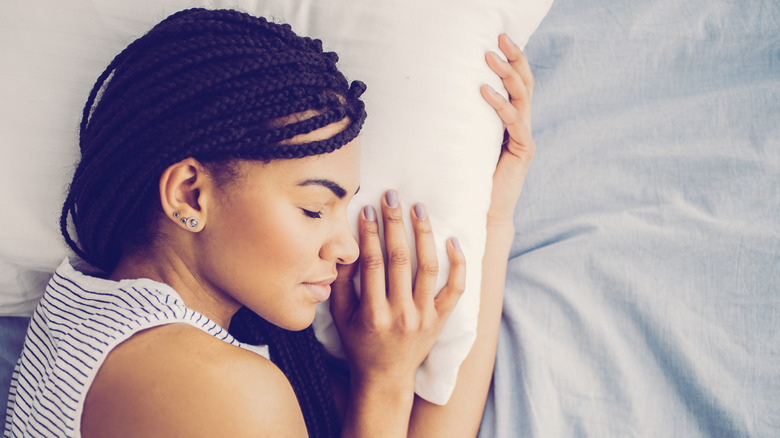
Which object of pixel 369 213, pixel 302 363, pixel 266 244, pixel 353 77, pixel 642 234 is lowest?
pixel 302 363

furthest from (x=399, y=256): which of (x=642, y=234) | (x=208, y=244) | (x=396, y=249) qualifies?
(x=642, y=234)

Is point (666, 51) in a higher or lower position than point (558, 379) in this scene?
higher

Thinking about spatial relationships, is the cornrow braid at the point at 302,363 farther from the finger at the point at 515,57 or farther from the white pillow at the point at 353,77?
the finger at the point at 515,57

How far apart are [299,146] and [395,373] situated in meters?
0.51

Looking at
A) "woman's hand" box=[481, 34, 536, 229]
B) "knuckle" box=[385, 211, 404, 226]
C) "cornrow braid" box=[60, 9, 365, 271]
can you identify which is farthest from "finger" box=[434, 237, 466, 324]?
"cornrow braid" box=[60, 9, 365, 271]

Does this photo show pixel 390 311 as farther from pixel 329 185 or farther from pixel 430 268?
pixel 329 185

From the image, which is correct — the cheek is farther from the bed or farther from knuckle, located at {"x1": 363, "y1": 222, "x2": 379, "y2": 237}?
the bed

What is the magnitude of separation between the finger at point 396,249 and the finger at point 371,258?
19 mm

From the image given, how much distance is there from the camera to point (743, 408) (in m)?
0.99

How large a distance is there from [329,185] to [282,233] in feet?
0.34

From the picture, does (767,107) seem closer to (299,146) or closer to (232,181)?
(299,146)

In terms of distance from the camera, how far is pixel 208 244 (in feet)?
2.73

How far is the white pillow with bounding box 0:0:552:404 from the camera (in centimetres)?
96

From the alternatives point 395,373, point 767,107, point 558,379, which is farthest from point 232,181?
point 767,107
